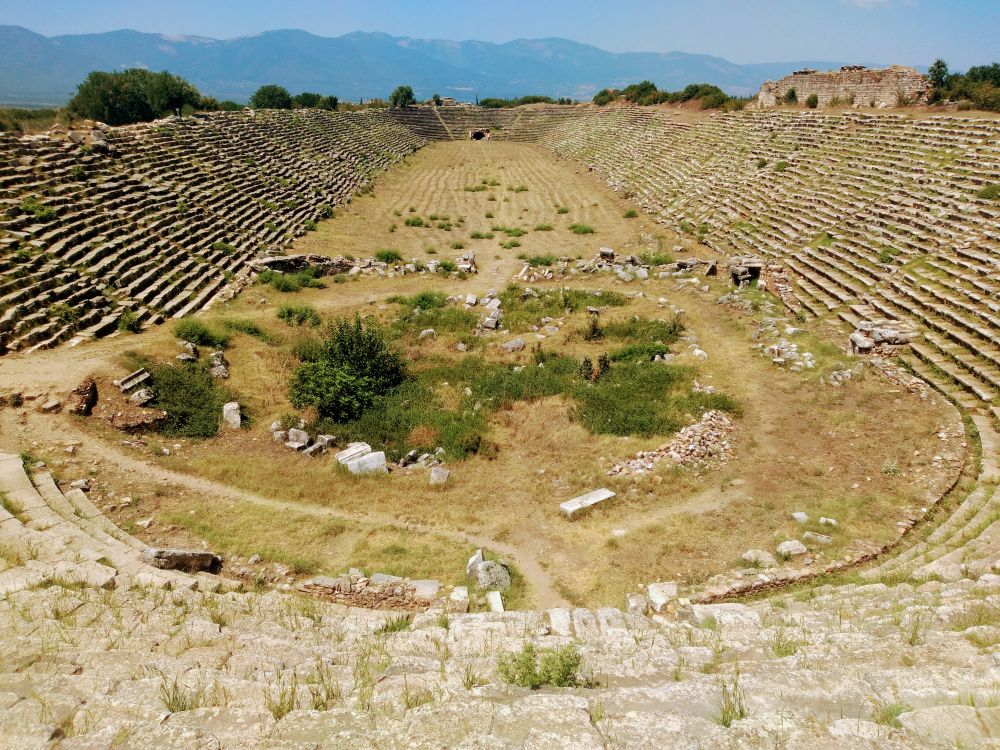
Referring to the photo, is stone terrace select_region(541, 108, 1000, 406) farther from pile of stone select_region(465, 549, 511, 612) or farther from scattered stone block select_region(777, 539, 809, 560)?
pile of stone select_region(465, 549, 511, 612)

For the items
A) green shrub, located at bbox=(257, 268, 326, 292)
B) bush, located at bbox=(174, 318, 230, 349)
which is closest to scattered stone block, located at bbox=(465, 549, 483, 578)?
bush, located at bbox=(174, 318, 230, 349)

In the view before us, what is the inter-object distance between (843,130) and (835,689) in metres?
29.4

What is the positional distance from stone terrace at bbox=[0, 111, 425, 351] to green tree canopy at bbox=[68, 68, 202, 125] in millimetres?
8854

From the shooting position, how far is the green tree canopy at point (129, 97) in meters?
36.2

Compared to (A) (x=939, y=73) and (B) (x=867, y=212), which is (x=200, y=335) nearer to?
(B) (x=867, y=212)

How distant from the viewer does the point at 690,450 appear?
10.4 metres

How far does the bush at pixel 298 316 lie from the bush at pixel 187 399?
3992 mm

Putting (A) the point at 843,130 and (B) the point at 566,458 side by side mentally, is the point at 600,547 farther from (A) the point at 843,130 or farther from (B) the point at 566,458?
(A) the point at 843,130

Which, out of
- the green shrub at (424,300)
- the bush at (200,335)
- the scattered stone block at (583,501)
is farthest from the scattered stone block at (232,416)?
the green shrub at (424,300)

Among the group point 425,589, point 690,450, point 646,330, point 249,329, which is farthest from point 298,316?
point 690,450

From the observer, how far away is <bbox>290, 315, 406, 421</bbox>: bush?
473 inches

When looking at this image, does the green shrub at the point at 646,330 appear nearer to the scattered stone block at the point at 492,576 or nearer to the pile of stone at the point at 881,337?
the pile of stone at the point at 881,337

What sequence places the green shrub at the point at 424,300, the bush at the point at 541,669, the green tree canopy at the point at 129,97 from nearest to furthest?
the bush at the point at 541,669 → the green shrub at the point at 424,300 → the green tree canopy at the point at 129,97

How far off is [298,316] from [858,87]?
3204cm
